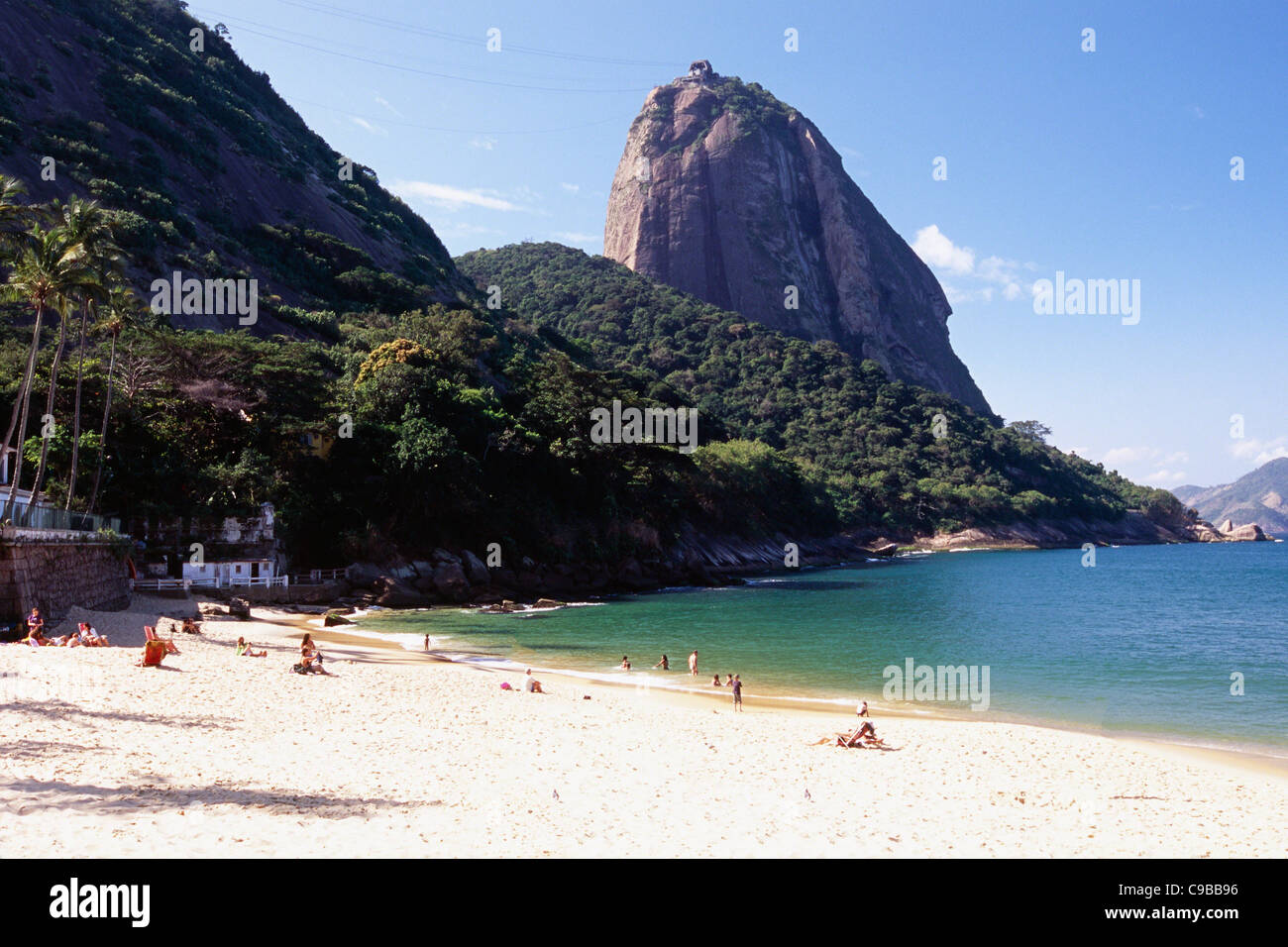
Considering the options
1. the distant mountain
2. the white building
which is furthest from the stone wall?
the distant mountain

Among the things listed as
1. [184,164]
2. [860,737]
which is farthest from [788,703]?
[184,164]

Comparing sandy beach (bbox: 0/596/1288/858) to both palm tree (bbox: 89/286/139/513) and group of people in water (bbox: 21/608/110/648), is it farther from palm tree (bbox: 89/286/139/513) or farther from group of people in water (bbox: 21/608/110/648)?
palm tree (bbox: 89/286/139/513)

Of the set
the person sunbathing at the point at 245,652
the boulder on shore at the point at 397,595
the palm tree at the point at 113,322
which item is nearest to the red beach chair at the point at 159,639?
the person sunbathing at the point at 245,652

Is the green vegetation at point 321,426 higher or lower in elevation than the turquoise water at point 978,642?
higher

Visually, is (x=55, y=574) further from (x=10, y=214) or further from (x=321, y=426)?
(x=321, y=426)

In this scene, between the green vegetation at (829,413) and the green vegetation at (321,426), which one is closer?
the green vegetation at (321,426)

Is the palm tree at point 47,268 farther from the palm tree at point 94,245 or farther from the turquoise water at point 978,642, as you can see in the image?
the turquoise water at point 978,642

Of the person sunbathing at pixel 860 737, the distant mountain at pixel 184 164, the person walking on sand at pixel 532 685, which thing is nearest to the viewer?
the person sunbathing at pixel 860 737
